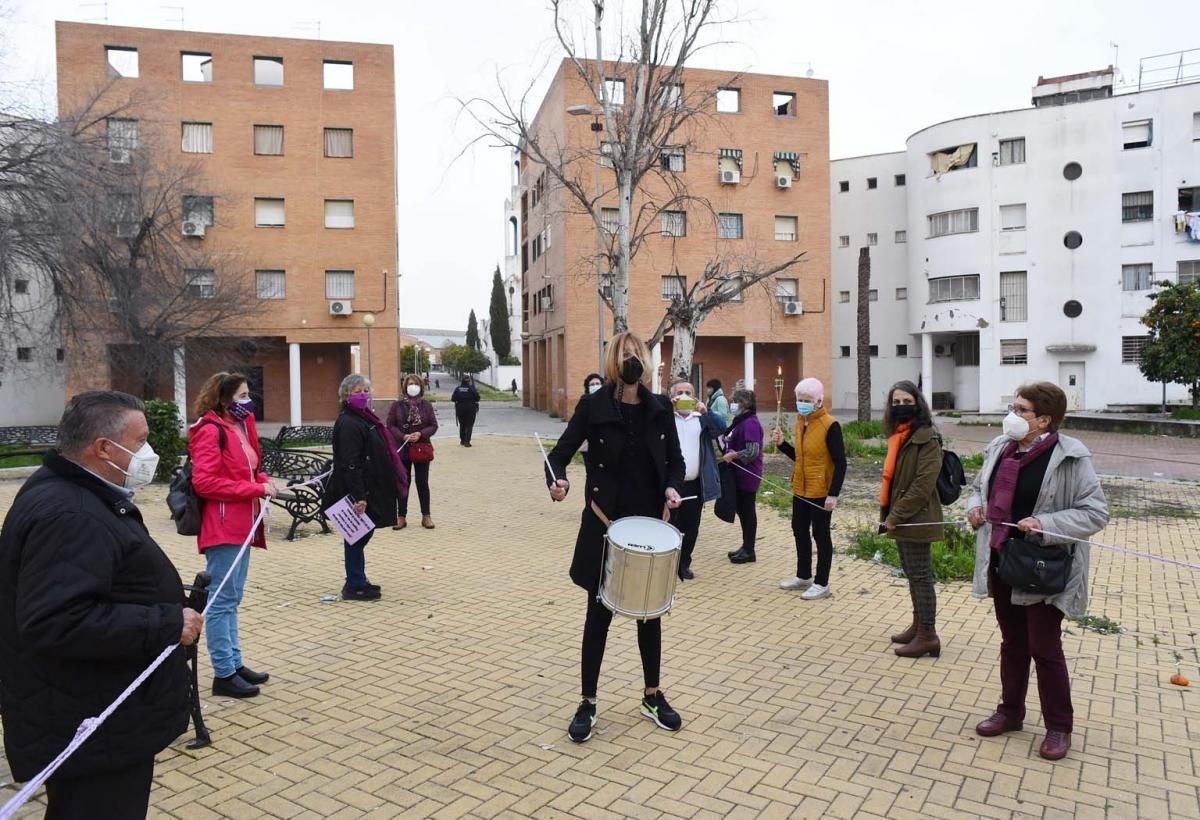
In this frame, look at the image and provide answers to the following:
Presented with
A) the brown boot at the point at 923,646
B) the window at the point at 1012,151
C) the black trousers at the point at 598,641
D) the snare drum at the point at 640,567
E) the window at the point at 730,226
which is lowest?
the brown boot at the point at 923,646

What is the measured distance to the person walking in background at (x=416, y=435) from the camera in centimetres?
1108

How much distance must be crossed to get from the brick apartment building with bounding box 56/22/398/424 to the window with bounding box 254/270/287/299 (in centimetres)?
4

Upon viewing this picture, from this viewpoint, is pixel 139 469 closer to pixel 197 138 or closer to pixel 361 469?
pixel 361 469

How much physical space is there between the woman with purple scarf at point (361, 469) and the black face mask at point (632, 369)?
132 inches

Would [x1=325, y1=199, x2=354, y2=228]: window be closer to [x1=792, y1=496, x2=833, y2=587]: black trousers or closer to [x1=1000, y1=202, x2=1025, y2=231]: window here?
[x1=1000, y1=202, x2=1025, y2=231]: window

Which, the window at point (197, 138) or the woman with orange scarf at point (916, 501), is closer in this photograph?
the woman with orange scarf at point (916, 501)

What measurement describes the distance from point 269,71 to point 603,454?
35.2 meters

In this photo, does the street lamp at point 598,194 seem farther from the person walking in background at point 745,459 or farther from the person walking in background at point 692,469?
the person walking in background at point 692,469

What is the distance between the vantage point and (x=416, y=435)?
10945 mm

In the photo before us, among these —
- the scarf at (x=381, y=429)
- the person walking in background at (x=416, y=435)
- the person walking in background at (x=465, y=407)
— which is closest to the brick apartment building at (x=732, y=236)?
the person walking in background at (x=465, y=407)

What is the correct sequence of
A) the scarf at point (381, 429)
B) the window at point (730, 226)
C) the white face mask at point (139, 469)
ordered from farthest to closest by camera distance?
the window at point (730, 226), the scarf at point (381, 429), the white face mask at point (139, 469)

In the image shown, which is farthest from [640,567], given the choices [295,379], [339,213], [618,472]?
[339,213]

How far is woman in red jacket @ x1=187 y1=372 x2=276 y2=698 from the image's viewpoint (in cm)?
519

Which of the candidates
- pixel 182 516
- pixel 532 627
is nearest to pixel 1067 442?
pixel 532 627
